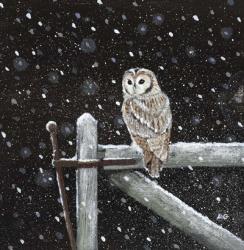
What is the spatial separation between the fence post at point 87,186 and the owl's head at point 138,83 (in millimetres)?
504

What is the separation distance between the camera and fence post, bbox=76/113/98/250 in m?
2.34

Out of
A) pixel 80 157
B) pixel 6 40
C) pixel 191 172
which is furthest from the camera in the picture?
pixel 191 172

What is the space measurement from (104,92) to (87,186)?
0.84 m

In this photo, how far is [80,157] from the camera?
236 cm

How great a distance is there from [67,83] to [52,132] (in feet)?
2.48

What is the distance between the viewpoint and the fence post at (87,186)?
2.34 meters

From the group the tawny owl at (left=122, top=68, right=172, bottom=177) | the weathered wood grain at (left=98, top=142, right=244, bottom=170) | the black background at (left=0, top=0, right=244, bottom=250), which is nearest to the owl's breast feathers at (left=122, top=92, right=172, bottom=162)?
the tawny owl at (left=122, top=68, right=172, bottom=177)

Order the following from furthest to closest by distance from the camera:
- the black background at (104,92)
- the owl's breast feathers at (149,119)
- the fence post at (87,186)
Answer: the black background at (104,92) < the owl's breast feathers at (149,119) < the fence post at (87,186)

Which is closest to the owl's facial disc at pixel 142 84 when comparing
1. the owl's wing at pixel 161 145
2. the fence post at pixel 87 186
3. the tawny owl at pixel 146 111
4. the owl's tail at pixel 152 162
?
the tawny owl at pixel 146 111

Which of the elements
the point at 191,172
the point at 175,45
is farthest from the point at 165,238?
the point at 175,45

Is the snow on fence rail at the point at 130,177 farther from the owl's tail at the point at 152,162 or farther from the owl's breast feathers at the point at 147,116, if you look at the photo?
the owl's breast feathers at the point at 147,116

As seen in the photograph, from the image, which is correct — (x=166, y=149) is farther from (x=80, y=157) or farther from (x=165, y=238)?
(x=165, y=238)

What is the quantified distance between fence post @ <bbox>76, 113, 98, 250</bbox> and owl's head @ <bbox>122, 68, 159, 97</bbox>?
0.50 metres

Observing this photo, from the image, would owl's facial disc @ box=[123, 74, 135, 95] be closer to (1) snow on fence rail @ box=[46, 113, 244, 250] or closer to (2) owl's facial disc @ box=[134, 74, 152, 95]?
(2) owl's facial disc @ box=[134, 74, 152, 95]
